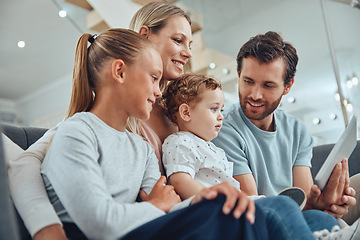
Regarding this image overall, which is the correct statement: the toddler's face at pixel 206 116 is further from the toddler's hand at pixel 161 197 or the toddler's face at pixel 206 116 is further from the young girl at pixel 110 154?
the toddler's hand at pixel 161 197

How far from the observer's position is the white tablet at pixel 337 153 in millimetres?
1015

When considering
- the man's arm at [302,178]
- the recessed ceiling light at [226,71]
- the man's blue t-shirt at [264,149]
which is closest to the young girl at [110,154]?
the man's blue t-shirt at [264,149]

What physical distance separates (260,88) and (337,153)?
452 mm

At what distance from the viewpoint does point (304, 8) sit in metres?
2.75

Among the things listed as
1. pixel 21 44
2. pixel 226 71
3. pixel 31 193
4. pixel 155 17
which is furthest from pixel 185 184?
pixel 21 44

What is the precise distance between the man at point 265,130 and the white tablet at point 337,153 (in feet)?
0.89

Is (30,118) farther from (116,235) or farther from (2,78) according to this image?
(116,235)

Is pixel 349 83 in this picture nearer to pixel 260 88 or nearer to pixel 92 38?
pixel 260 88

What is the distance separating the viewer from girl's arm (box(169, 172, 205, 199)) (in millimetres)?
983

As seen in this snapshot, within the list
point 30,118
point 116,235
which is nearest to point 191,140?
point 116,235

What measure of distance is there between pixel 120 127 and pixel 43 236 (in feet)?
1.07

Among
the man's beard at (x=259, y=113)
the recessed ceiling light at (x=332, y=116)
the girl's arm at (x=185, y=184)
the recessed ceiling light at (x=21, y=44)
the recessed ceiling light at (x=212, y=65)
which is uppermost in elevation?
the recessed ceiling light at (x=21, y=44)

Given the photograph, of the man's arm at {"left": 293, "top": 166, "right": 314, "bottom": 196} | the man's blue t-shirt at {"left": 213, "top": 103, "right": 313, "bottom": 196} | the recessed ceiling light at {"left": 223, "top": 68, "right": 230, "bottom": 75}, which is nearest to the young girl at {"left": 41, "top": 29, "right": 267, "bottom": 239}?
the man's blue t-shirt at {"left": 213, "top": 103, "right": 313, "bottom": 196}

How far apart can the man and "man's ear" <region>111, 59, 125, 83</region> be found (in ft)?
1.75
